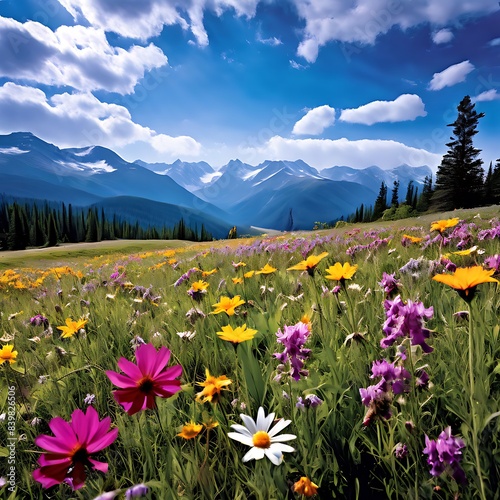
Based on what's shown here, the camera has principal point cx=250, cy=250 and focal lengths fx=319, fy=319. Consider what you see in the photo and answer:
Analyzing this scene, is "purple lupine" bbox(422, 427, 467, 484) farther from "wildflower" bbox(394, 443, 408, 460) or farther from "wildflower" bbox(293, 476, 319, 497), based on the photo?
"wildflower" bbox(293, 476, 319, 497)

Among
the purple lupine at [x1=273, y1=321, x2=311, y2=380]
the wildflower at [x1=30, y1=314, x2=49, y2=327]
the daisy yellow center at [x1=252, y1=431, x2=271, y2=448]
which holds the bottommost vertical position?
the wildflower at [x1=30, y1=314, x2=49, y2=327]

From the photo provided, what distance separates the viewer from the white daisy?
0.90 metres

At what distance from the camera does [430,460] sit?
949mm

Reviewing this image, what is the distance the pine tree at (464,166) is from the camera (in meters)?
57.3

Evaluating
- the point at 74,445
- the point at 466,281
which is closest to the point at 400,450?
the point at 466,281

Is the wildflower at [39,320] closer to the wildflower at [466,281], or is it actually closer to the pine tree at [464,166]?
the wildflower at [466,281]

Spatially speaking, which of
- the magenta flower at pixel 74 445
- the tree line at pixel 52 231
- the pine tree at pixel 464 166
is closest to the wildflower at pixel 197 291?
the magenta flower at pixel 74 445

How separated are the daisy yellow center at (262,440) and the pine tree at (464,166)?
68189 millimetres

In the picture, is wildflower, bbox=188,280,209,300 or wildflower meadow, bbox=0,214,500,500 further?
wildflower, bbox=188,280,209,300

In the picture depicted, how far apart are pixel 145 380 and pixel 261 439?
395 mm

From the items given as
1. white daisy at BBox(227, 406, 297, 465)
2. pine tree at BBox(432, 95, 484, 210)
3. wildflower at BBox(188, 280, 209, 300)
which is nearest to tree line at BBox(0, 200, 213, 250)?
pine tree at BBox(432, 95, 484, 210)

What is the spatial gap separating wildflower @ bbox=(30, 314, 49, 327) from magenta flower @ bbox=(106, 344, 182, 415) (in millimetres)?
2643

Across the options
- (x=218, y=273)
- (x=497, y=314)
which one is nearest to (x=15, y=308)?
(x=218, y=273)

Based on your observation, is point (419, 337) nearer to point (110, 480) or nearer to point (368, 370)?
point (368, 370)
